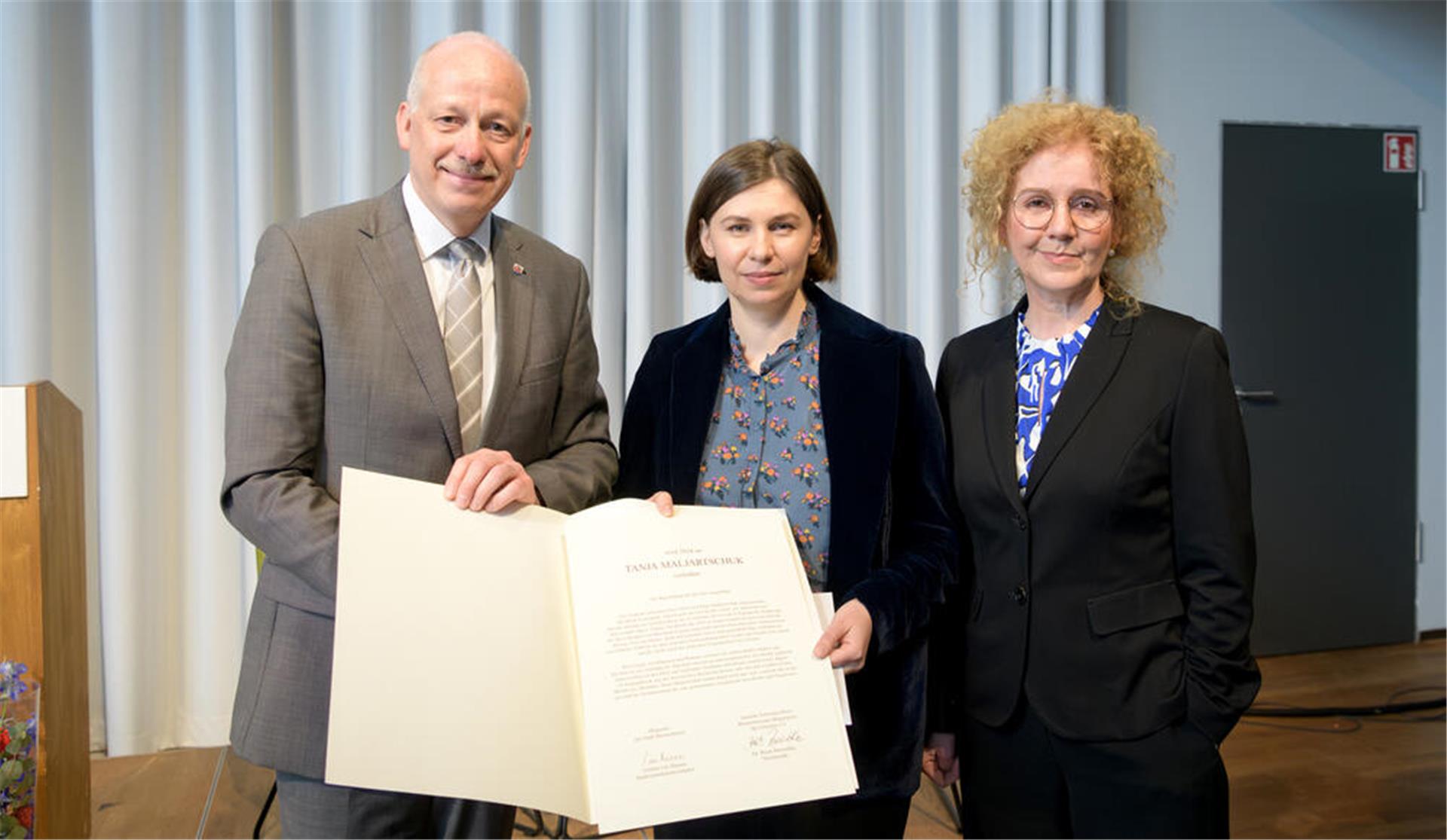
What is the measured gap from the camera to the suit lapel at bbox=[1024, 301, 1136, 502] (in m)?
1.76

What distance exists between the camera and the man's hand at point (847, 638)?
155 cm

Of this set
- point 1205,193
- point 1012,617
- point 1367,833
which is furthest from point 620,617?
point 1205,193

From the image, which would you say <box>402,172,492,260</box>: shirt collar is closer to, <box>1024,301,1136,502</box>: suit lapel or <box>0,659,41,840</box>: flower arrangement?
<box>1024,301,1136,502</box>: suit lapel

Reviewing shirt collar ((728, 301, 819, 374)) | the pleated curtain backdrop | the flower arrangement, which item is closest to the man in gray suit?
shirt collar ((728, 301, 819, 374))

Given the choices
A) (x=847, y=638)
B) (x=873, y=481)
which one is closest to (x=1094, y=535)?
(x=873, y=481)

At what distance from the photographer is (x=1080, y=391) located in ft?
5.81

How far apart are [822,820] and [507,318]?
927mm

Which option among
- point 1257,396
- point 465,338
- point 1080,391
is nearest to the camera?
point 465,338

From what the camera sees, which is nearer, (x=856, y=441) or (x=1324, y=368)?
(x=856, y=441)

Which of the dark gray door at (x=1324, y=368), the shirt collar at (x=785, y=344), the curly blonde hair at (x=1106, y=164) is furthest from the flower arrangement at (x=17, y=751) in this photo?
the dark gray door at (x=1324, y=368)

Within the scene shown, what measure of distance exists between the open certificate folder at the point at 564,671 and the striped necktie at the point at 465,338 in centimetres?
21

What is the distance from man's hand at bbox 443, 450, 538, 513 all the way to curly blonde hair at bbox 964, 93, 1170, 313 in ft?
3.16
